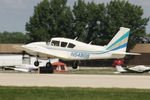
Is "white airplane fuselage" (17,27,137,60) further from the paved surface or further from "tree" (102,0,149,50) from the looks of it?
"tree" (102,0,149,50)

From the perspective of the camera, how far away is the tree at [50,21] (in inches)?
3322

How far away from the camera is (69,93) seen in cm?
2083

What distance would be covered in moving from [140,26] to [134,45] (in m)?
4.89

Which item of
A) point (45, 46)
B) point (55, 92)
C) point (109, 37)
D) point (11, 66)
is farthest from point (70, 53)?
point (109, 37)

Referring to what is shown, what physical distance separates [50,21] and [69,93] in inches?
2632

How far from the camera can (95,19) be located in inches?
3447

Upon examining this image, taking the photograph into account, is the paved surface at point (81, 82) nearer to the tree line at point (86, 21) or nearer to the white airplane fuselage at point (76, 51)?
the white airplane fuselage at point (76, 51)

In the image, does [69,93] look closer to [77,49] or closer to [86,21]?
[77,49]

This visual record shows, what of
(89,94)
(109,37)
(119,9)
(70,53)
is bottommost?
(89,94)

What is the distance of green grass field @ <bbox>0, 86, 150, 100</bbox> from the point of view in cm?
1922

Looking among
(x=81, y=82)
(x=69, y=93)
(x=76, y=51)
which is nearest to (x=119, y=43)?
(x=76, y=51)

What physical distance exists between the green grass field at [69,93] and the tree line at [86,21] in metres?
60.5

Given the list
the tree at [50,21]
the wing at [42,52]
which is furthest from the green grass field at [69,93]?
the tree at [50,21]

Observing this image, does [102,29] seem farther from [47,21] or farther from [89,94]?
[89,94]
